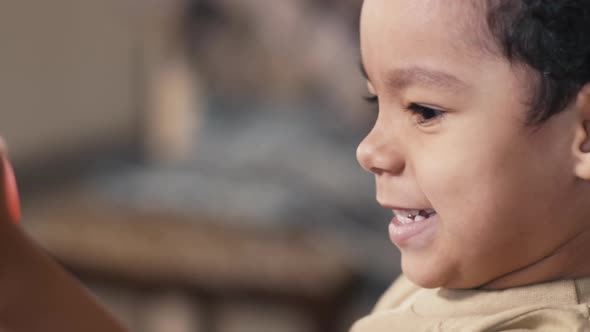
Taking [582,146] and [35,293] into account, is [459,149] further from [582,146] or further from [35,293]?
[35,293]

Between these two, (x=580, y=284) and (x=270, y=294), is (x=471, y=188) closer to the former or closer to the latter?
(x=580, y=284)

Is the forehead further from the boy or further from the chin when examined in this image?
the chin

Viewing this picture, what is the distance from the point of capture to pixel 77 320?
0.55 metres

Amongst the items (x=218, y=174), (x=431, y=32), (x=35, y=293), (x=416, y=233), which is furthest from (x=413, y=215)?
(x=218, y=174)

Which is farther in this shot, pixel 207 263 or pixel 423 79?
pixel 207 263

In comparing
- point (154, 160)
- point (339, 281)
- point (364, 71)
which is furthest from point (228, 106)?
point (364, 71)

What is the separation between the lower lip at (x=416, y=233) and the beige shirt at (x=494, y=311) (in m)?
0.05

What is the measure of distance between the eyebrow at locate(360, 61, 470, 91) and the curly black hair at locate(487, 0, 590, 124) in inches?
1.3

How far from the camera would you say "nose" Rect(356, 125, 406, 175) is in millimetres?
568

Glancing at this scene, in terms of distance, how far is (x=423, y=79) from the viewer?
544mm

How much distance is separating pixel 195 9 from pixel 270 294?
742 millimetres

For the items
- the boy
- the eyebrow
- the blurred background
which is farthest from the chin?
the blurred background

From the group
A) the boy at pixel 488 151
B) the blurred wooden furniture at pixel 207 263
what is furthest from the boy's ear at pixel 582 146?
the blurred wooden furniture at pixel 207 263

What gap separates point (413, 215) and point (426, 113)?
68mm
